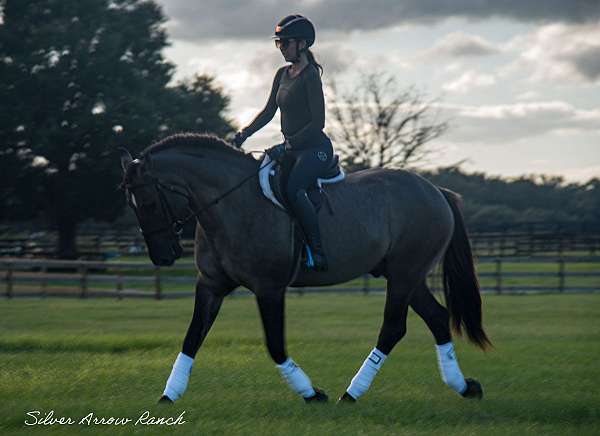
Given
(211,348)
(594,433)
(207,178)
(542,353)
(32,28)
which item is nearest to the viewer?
(594,433)

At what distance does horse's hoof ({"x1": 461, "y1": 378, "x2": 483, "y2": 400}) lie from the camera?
830 cm

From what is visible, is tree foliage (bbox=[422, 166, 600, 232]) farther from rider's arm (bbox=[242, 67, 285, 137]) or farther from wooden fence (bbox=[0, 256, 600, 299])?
rider's arm (bbox=[242, 67, 285, 137])

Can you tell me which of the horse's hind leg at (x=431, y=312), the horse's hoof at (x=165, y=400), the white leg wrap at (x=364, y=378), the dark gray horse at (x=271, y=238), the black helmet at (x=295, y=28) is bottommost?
the horse's hoof at (x=165, y=400)

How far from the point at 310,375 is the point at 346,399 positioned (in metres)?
1.88

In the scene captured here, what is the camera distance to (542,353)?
12133 mm

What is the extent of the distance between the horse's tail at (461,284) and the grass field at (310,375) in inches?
23.9

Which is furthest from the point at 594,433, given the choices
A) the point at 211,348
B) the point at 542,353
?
the point at 211,348

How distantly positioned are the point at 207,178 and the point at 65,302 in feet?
57.1

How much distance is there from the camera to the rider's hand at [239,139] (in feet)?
27.3

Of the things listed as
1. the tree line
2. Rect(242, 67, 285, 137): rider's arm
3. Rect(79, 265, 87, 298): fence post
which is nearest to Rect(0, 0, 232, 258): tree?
the tree line

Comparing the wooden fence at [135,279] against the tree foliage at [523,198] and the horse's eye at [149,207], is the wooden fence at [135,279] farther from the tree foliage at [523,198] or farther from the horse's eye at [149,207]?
the tree foliage at [523,198]

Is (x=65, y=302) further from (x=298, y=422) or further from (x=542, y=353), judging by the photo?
(x=298, y=422)

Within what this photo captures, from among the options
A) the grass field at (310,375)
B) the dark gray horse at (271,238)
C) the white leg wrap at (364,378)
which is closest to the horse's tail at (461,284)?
the dark gray horse at (271,238)

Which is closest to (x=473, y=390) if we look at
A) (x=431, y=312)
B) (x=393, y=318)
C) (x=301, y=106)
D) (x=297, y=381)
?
(x=431, y=312)
